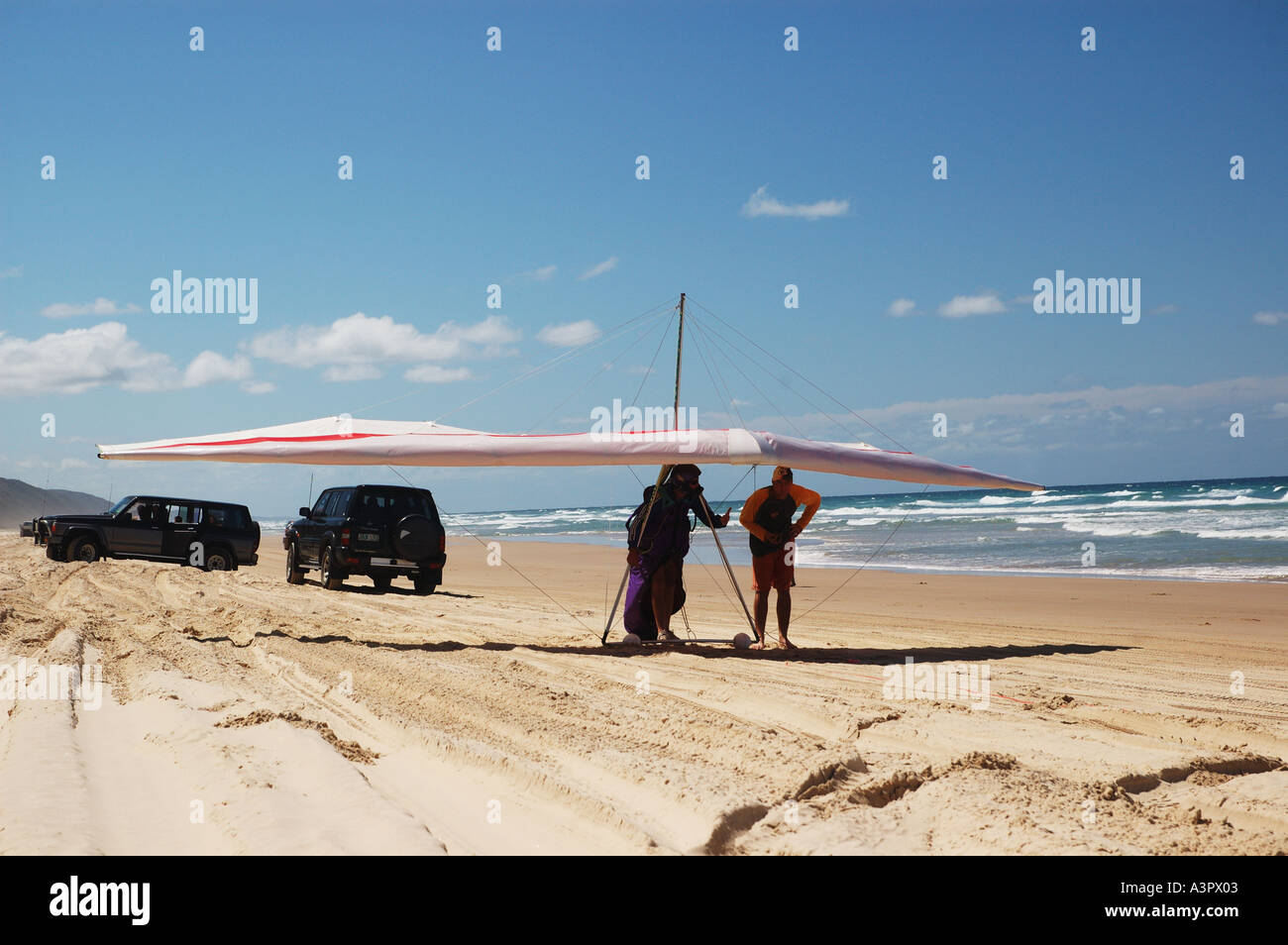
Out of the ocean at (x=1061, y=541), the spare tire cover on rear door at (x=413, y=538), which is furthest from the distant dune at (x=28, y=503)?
the spare tire cover on rear door at (x=413, y=538)

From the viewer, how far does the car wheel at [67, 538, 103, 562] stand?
19734 millimetres

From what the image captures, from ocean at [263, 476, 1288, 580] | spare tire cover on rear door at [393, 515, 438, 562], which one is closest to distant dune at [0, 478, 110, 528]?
ocean at [263, 476, 1288, 580]

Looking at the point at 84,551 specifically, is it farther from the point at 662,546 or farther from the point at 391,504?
the point at 662,546

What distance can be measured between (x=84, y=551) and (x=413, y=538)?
28.6 feet

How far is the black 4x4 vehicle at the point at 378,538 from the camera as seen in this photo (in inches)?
621

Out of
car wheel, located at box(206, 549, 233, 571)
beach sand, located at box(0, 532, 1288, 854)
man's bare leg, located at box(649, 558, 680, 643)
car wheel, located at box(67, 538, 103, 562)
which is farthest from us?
car wheel, located at box(206, 549, 233, 571)

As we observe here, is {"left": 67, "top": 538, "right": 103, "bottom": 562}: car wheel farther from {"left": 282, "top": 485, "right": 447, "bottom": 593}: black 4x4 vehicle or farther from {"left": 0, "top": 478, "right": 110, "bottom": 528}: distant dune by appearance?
{"left": 0, "top": 478, "right": 110, "bottom": 528}: distant dune

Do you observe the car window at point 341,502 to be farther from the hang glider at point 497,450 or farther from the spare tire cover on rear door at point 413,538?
the hang glider at point 497,450

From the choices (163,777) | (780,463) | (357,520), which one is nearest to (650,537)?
(780,463)

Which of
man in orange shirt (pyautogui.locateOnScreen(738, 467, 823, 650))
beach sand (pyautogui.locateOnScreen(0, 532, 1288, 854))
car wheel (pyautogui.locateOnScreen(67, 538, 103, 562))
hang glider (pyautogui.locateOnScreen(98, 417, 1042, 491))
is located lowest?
beach sand (pyautogui.locateOnScreen(0, 532, 1288, 854))

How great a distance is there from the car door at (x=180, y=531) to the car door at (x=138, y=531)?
130 mm

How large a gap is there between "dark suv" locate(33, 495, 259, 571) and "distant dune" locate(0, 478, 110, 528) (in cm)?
7188
